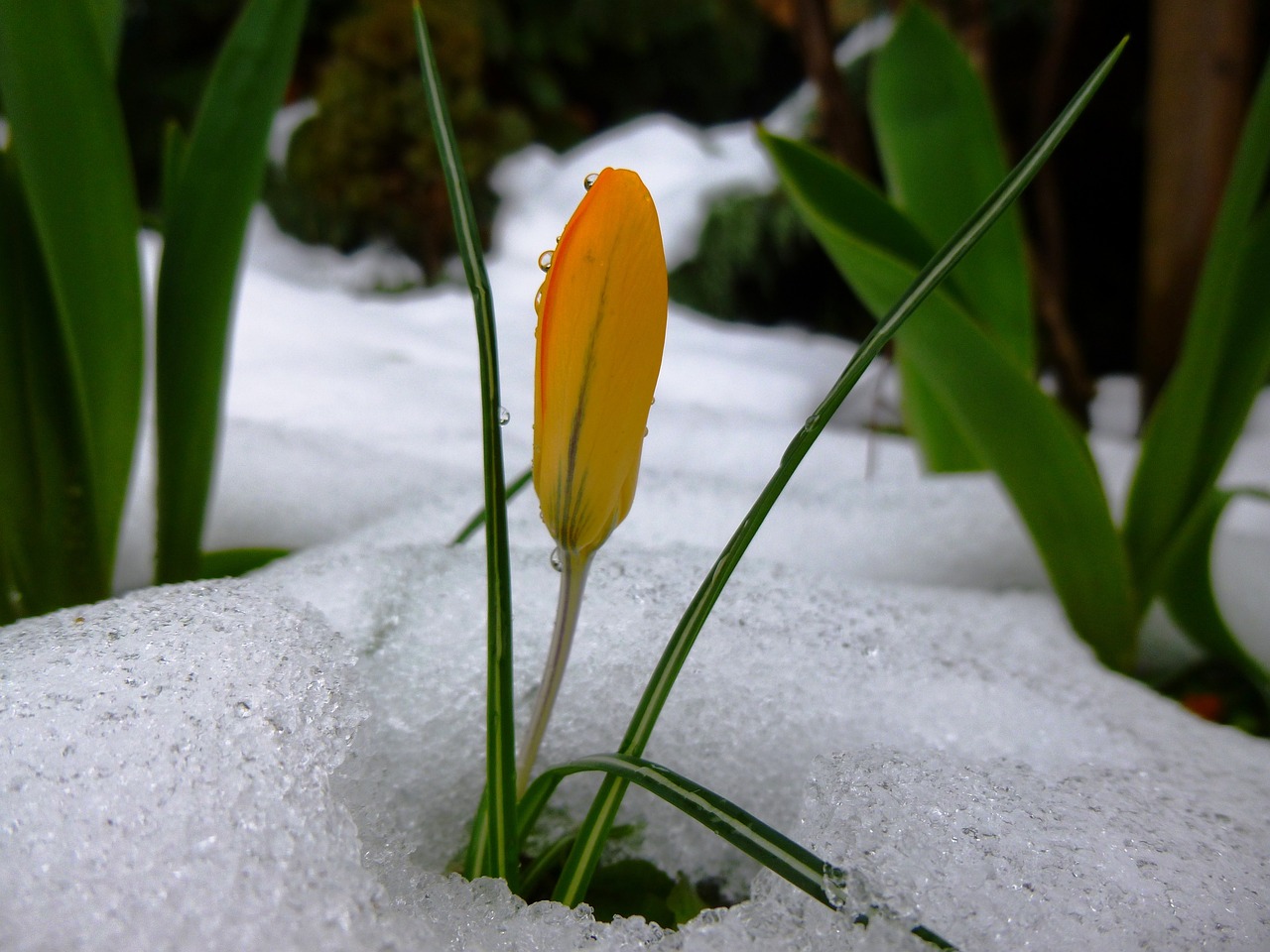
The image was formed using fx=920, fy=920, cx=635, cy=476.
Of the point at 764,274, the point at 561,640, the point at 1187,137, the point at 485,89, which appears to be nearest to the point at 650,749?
the point at 561,640

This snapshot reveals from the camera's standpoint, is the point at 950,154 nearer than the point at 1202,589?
No

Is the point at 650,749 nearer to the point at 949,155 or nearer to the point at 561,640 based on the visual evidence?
the point at 561,640

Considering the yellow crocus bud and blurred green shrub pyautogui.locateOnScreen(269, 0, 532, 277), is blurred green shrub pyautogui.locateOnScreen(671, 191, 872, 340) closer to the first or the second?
blurred green shrub pyautogui.locateOnScreen(269, 0, 532, 277)

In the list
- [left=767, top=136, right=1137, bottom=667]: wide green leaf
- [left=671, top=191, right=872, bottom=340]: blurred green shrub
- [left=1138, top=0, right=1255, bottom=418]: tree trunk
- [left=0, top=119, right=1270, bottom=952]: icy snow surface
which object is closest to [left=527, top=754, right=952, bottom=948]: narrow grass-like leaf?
[left=0, top=119, right=1270, bottom=952]: icy snow surface

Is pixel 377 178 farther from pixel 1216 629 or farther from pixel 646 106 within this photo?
pixel 1216 629

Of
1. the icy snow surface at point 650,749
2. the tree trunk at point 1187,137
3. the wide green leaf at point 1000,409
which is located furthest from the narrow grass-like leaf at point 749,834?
the tree trunk at point 1187,137

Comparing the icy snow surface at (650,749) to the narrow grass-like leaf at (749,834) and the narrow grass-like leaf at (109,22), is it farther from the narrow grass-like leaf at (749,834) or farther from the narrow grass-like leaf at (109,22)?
the narrow grass-like leaf at (109,22)
